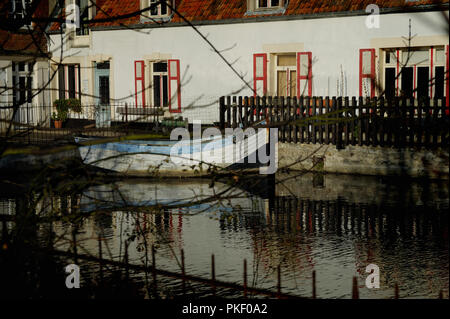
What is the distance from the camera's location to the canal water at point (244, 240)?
6.93 meters

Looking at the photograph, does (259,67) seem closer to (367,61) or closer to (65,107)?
(367,61)

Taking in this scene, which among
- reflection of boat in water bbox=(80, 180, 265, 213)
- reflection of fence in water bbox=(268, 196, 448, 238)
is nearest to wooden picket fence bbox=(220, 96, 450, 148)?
reflection of boat in water bbox=(80, 180, 265, 213)

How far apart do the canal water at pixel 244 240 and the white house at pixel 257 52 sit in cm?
429

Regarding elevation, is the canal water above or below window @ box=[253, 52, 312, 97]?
below

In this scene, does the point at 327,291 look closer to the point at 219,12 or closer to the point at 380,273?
the point at 380,273

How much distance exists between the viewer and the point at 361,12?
22609mm

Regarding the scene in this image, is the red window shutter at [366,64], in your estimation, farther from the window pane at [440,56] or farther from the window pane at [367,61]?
the window pane at [440,56]

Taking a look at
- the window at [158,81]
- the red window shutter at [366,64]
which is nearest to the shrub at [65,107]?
the window at [158,81]

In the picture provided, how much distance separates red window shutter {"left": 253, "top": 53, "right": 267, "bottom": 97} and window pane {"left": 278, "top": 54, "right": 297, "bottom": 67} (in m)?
0.57

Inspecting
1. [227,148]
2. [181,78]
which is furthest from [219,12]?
[227,148]

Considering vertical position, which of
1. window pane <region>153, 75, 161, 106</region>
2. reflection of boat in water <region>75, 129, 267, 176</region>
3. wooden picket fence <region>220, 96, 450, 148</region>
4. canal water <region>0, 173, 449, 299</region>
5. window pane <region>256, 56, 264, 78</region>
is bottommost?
canal water <region>0, 173, 449, 299</region>

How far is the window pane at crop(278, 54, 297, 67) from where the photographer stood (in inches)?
979

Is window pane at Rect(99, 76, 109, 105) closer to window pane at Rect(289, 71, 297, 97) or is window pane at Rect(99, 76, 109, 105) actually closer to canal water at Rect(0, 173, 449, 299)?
window pane at Rect(289, 71, 297, 97)

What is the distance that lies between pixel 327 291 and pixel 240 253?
2.54 meters
